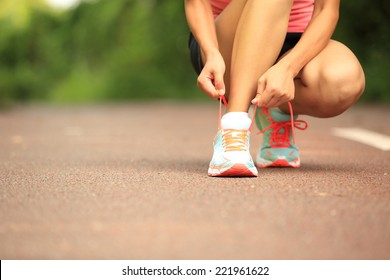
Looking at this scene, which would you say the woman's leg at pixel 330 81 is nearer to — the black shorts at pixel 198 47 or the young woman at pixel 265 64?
the young woman at pixel 265 64

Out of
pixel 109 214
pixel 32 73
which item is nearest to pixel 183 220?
pixel 109 214

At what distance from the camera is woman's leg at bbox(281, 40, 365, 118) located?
395 centimetres

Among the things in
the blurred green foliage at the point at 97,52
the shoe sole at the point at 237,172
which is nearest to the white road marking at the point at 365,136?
the shoe sole at the point at 237,172

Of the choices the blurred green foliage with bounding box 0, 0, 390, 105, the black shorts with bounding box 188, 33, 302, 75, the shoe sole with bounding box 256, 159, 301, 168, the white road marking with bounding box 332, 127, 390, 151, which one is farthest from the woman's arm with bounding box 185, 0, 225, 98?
the blurred green foliage with bounding box 0, 0, 390, 105

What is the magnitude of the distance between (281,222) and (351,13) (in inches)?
560

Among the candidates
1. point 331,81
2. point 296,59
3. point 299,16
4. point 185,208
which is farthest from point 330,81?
point 185,208

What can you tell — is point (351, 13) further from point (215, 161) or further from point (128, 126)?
point (215, 161)

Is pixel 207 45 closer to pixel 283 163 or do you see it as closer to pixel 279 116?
pixel 279 116

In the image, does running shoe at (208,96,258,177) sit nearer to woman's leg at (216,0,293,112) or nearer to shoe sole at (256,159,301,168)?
woman's leg at (216,0,293,112)

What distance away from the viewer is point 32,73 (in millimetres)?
23359

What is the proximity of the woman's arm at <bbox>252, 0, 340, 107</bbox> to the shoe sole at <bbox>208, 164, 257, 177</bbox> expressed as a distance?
290mm

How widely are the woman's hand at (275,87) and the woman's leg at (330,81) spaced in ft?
0.60

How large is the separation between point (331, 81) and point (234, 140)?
52 centimetres

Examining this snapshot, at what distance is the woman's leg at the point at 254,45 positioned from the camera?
3.91 metres
